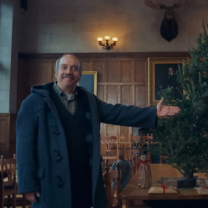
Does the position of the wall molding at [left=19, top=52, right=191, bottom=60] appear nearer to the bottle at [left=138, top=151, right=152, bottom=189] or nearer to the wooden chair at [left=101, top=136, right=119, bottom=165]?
the wooden chair at [left=101, top=136, right=119, bottom=165]

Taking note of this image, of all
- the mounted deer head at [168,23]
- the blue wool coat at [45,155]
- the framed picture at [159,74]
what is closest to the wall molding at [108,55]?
the framed picture at [159,74]

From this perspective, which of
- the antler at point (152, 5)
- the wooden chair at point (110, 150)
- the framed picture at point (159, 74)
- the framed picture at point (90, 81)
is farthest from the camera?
the framed picture at point (90, 81)

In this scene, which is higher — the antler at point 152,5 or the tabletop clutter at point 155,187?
the antler at point 152,5

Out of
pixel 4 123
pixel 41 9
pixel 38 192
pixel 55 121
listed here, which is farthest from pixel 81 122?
pixel 41 9

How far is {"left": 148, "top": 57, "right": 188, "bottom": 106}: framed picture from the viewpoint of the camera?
9992 millimetres

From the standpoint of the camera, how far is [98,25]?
10516mm

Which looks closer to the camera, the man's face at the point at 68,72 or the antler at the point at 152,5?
the man's face at the point at 68,72

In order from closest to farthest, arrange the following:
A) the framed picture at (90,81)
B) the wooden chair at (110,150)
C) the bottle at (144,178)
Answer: the bottle at (144,178) → the wooden chair at (110,150) → the framed picture at (90,81)

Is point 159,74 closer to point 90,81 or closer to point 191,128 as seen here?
point 90,81

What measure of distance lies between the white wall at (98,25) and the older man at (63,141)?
833cm

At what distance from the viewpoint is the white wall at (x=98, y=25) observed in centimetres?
1025

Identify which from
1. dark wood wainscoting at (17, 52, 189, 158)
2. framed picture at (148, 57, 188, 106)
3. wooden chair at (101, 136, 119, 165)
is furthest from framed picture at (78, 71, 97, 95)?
wooden chair at (101, 136, 119, 165)

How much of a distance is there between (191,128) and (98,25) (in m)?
8.73

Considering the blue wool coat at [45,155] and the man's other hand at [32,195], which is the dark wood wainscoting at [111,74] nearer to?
the blue wool coat at [45,155]
